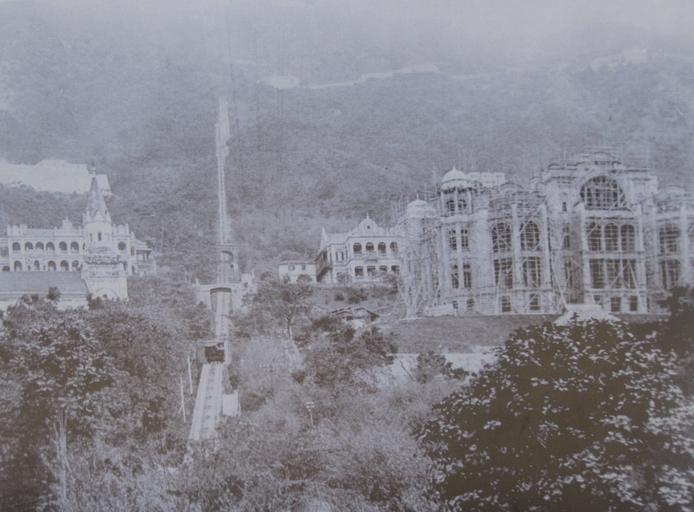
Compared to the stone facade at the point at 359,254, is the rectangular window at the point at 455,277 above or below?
below

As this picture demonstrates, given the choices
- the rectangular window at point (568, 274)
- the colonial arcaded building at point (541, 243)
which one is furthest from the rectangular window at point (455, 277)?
the rectangular window at point (568, 274)

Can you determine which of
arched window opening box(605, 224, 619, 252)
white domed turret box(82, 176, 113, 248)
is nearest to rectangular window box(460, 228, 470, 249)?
arched window opening box(605, 224, 619, 252)

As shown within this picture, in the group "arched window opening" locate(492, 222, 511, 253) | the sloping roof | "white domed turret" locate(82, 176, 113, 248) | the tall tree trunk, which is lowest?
the tall tree trunk

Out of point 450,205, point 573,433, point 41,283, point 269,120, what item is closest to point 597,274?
point 450,205

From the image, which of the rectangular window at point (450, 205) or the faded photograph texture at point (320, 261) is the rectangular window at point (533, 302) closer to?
the faded photograph texture at point (320, 261)

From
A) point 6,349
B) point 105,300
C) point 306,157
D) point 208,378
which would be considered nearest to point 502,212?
point 306,157

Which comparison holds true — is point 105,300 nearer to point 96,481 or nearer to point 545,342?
point 96,481

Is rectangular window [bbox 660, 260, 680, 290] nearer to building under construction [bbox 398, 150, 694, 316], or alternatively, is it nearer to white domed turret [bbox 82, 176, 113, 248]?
building under construction [bbox 398, 150, 694, 316]
